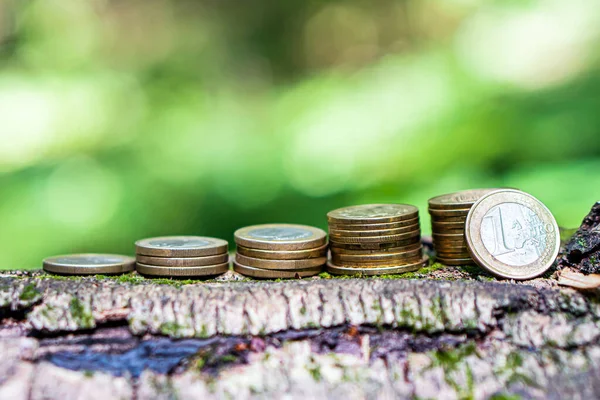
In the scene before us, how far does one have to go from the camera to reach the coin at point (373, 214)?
2.80 meters

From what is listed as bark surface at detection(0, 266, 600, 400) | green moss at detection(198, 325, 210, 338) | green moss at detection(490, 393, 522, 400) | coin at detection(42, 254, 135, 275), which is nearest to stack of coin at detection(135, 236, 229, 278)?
coin at detection(42, 254, 135, 275)

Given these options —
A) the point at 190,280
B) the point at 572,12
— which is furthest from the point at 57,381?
the point at 572,12

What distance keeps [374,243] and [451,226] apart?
0.45 m

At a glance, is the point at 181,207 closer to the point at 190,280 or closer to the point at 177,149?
the point at 177,149

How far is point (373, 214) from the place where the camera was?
290 cm

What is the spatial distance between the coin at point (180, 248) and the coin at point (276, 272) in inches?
6.7

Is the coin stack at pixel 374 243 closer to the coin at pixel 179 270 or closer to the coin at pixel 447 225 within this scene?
the coin at pixel 447 225

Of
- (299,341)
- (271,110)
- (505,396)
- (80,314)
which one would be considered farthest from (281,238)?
(271,110)

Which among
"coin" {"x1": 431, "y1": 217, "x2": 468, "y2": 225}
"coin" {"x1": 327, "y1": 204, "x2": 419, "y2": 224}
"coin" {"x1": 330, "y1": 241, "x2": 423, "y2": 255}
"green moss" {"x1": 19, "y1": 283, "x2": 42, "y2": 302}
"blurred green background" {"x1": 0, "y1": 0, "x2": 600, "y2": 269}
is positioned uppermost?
"blurred green background" {"x1": 0, "y1": 0, "x2": 600, "y2": 269}

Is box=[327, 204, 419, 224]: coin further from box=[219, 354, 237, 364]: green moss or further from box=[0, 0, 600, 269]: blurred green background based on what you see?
box=[0, 0, 600, 269]: blurred green background

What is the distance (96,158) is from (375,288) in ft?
13.7

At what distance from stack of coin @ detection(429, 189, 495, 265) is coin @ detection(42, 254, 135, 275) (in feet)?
5.28

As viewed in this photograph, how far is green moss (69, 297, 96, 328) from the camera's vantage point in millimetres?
2170

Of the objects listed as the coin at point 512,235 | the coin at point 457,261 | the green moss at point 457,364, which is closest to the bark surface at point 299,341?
the green moss at point 457,364
